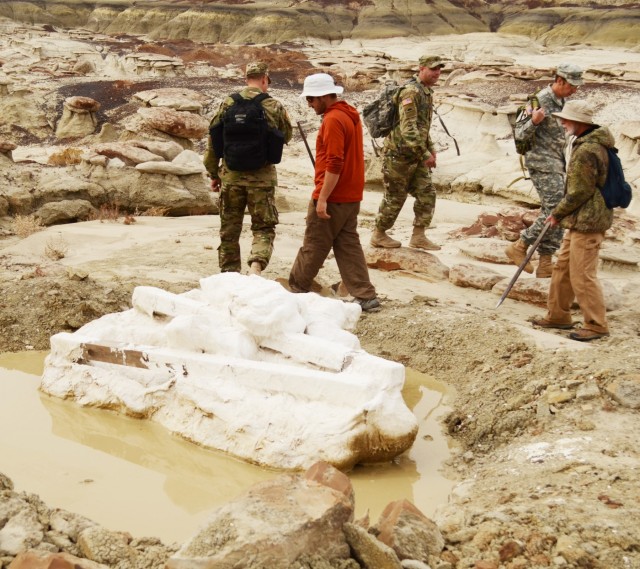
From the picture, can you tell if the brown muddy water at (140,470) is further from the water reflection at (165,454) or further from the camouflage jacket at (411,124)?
the camouflage jacket at (411,124)

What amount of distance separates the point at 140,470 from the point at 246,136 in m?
3.04

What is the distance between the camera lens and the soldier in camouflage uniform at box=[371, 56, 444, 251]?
687 cm

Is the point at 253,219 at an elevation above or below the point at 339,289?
above

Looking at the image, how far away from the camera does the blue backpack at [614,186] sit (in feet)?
16.9

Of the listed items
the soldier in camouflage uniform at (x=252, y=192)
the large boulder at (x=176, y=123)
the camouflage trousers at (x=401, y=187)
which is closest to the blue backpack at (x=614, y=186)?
the camouflage trousers at (x=401, y=187)

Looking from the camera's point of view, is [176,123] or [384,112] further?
[176,123]

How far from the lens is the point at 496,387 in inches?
178

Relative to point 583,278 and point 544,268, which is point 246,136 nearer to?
point 583,278

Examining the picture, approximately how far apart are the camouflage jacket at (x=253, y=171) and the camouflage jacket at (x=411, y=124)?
4.00 feet

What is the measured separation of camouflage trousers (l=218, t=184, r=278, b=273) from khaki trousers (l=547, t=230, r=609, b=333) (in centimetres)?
238

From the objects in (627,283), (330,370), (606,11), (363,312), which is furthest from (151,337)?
(606,11)

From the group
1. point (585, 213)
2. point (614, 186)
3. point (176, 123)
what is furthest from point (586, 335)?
point (176, 123)

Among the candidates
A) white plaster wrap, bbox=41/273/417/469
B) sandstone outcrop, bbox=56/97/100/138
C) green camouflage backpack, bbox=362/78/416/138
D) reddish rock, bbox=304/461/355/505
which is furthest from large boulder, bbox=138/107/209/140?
reddish rock, bbox=304/461/355/505

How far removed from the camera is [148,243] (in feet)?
26.4
